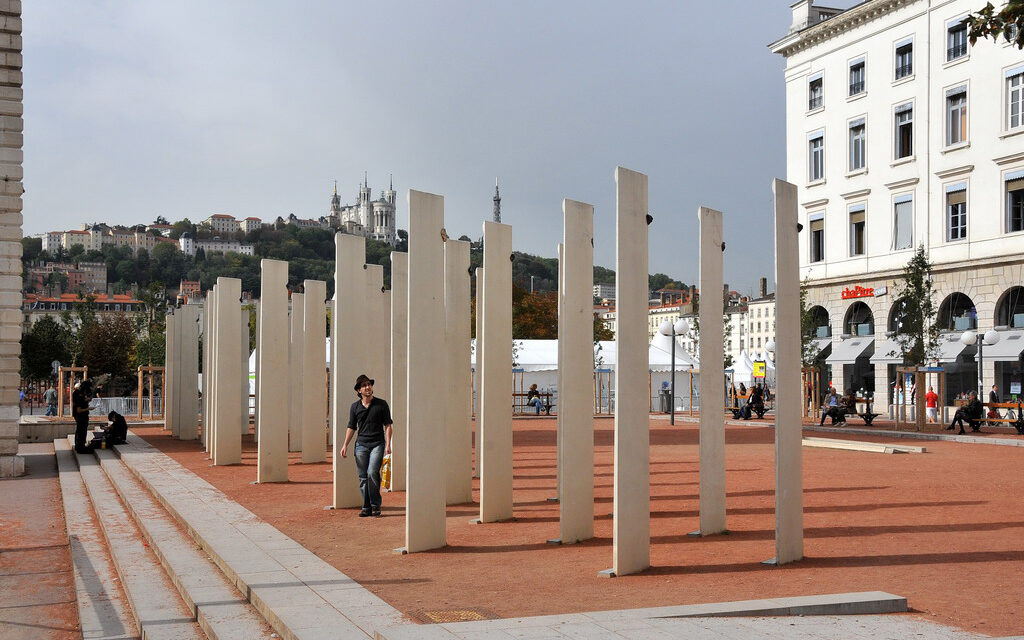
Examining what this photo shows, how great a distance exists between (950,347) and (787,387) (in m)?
35.7

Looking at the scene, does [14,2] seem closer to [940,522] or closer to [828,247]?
[940,522]

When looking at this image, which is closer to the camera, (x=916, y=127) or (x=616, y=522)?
(x=616, y=522)

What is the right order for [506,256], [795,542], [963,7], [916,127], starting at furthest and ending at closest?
1. [916,127]
2. [963,7]
3. [506,256]
4. [795,542]

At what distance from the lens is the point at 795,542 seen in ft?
28.8

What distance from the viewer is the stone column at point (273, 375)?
1593 centimetres

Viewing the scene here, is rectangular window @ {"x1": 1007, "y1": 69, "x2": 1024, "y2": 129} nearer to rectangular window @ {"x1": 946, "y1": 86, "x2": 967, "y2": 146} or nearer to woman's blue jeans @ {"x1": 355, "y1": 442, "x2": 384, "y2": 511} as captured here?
rectangular window @ {"x1": 946, "y1": 86, "x2": 967, "y2": 146}

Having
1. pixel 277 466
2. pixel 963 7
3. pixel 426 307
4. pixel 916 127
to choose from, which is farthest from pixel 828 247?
pixel 426 307

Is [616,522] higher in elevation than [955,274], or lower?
lower

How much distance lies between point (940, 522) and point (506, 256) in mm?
5549

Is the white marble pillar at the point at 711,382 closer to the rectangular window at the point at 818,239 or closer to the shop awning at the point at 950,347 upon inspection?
the shop awning at the point at 950,347

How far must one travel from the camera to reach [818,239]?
4925cm

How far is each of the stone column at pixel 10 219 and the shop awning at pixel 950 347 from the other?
33.4m

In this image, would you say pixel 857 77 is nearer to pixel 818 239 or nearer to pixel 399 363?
pixel 818 239

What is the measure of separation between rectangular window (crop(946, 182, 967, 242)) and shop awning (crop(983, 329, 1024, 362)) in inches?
180
